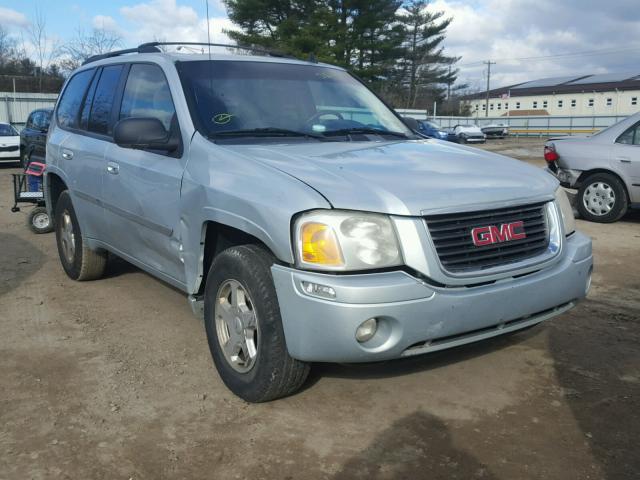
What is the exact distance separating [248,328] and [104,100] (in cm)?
258

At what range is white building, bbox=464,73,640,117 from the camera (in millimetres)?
67875

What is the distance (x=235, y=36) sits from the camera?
3488 cm

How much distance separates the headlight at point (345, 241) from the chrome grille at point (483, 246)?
22cm

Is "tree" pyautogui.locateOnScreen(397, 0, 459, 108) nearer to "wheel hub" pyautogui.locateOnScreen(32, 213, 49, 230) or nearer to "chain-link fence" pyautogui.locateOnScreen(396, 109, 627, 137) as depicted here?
"chain-link fence" pyautogui.locateOnScreen(396, 109, 627, 137)

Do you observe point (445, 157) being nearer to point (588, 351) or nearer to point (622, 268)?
point (588, 351)

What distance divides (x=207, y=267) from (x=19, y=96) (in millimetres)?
32038

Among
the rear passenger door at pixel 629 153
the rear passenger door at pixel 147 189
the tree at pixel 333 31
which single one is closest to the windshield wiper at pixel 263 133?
the rear passenger door at pixel 147 189

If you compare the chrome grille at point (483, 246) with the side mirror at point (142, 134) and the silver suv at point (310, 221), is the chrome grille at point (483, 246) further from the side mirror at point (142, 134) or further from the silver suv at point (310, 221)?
the side mirror at point (142, 134)

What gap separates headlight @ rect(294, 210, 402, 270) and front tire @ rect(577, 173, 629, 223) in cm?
691

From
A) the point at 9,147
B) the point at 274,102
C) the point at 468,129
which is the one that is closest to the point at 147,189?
the point at 274,102

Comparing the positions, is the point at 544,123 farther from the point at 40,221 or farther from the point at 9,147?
the point at 40,221

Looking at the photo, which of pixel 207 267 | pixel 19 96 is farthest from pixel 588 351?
pixel 19 96

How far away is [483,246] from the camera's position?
3055mm

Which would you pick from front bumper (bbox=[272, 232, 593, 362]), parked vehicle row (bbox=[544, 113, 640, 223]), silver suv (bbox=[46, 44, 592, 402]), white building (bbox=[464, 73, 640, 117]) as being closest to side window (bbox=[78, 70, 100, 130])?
silver suv (bbox=[46, 44, 592, 402])
